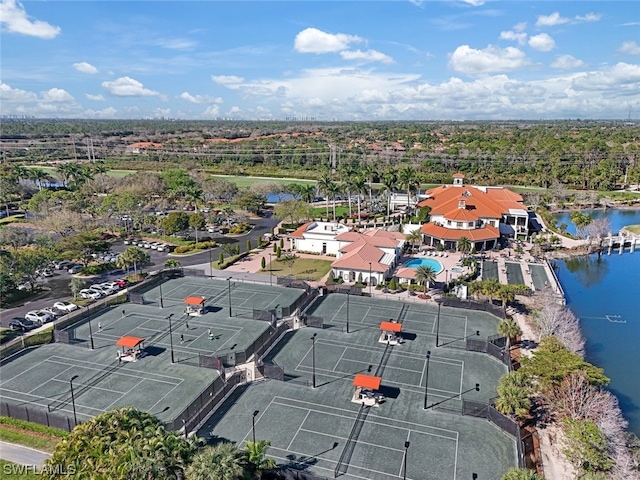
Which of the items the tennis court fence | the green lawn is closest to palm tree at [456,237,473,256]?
the green lawn

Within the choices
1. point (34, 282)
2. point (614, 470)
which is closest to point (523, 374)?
point (614, 470)

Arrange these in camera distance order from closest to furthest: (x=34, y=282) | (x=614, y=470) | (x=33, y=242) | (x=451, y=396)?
1. (x=614, y=470)
2. (x=451, y=396)
3. (x=34, y=282)
4. (x=33, y=242)

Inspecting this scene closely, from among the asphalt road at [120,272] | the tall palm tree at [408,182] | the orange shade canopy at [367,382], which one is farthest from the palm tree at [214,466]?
the tall palm tree at [408,182]

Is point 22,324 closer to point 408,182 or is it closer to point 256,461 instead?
point 256,461

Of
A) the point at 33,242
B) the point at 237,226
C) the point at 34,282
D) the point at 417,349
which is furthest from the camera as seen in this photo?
the point at 237,226

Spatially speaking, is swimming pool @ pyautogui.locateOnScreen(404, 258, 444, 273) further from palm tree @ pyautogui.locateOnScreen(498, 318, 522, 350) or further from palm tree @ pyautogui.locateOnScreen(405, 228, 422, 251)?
palm tree @ pyautogui.locateOnScreen(498, 318, 522, 350)

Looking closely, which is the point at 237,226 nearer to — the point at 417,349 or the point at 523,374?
the point at 417,349

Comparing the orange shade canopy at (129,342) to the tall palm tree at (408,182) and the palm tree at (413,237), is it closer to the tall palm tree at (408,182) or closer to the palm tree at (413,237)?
the palm tree at (413,237)
